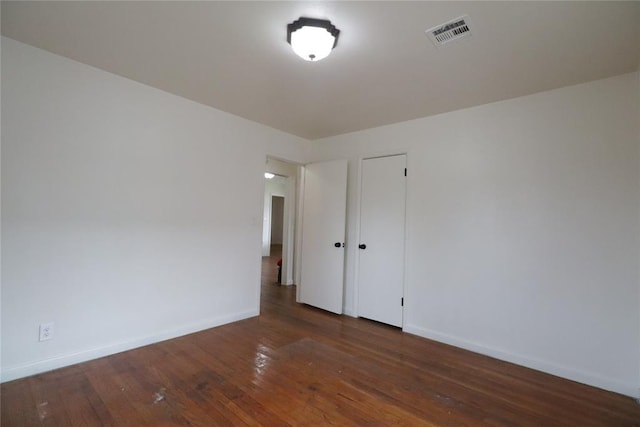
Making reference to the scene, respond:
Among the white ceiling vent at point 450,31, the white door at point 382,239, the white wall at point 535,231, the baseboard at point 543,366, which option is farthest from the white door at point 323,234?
the white ceiling vent at point 450,31

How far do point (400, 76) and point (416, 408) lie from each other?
2540 millimetres

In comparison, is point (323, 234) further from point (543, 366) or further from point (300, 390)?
point (543, 366)

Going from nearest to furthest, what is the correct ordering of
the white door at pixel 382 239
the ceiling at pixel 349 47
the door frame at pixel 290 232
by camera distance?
the ceiling at pixel 349 47
the white door at pixel 382 239
the door frame at pixel 290 232

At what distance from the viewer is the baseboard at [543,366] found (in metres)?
2.24

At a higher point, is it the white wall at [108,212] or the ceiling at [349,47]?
the ceiling at [349,47]

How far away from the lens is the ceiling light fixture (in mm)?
1817

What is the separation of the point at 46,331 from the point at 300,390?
2.03 m

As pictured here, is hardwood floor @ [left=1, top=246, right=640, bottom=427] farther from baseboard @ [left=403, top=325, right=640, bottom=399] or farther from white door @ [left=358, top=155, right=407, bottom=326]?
white door @ [left=358, top=155, right=407, bottom=326]

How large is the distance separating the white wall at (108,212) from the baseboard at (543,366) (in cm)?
233

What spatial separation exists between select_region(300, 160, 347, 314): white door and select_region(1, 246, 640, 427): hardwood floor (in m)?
1.07

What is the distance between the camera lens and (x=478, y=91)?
2.70 meters

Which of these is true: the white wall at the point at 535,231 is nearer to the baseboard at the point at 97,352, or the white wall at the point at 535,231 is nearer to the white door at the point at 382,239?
the white door at the point at 382,239

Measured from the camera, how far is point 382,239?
3688 mm

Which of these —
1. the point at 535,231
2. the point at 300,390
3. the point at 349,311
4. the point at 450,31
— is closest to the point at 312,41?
the point at 450,31
